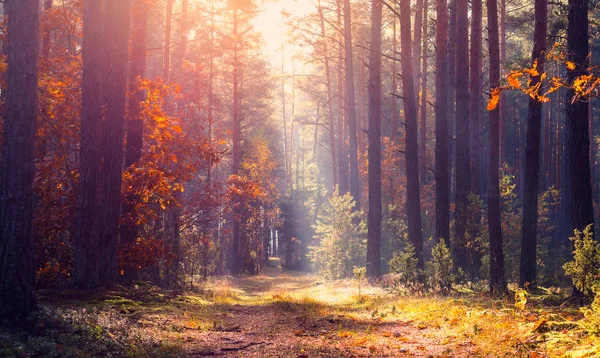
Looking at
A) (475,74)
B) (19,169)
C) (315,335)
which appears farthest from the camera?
(475,74)

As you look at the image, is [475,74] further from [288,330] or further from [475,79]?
[288,330]

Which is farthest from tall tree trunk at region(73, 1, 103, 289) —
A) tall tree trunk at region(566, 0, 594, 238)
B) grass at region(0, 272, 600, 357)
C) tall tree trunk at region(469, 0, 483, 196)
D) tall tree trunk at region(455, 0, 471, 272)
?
tall tree trunk at region(455, 0, 471, 272)

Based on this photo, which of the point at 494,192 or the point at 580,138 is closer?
the point at 580,138

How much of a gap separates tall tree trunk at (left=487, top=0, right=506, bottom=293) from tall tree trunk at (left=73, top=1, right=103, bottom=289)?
864cm

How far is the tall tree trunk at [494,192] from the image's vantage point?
45.2ft

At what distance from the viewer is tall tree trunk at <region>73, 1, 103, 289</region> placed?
10.4m

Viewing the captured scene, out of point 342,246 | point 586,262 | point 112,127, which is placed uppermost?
point 112,127

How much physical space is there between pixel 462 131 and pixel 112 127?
42.6 feet

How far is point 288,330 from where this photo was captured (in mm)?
9312

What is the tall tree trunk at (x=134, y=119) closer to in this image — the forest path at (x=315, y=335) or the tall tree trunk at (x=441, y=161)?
the forest path at (x=315, y=335)

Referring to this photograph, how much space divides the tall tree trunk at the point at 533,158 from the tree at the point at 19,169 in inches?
424

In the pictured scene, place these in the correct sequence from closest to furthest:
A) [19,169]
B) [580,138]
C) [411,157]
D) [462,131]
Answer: [19,169] < [580,138] < [411,157] < [462,131]

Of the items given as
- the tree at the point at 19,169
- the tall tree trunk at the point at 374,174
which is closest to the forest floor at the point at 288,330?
the tree at the point at 19,169

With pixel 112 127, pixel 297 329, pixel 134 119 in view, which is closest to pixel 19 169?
pixel 112 127
